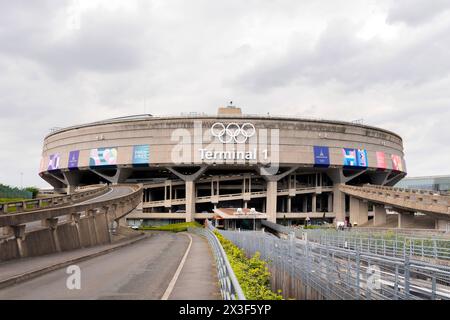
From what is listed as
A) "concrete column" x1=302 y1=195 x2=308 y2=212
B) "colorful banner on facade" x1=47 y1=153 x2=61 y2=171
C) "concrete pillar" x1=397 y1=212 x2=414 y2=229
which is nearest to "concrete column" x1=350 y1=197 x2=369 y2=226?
"concrete column" x1=302 y1=195 x2=308 y2=212

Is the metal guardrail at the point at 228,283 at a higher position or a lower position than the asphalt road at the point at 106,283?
higher

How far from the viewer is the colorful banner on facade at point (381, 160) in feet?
303

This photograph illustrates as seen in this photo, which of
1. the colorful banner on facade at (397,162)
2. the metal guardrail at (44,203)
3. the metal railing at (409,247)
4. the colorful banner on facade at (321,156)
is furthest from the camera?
the colorful banner on facade at (397,162)

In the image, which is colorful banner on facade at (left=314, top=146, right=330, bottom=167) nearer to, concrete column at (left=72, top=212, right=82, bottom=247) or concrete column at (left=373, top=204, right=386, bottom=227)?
concrete column at (left=373, top=204, right=386, bottom=227)

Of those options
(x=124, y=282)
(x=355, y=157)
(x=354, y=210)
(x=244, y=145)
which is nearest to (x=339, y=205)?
(x=354, y=210)

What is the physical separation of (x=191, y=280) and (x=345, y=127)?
74875 millimetres

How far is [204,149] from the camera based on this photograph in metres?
83.0

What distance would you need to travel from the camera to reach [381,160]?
93188 millimetres

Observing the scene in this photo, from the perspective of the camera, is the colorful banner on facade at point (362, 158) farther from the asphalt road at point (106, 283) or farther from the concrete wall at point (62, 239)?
the asphalt road at point (106, 283)

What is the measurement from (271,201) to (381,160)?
2459 centimetres

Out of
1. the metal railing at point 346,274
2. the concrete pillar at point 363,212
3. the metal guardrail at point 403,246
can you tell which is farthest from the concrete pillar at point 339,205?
the metal railing at point 346,274

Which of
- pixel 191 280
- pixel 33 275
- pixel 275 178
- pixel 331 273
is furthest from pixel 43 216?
pixel 275 178

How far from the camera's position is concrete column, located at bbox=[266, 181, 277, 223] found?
281 ft
